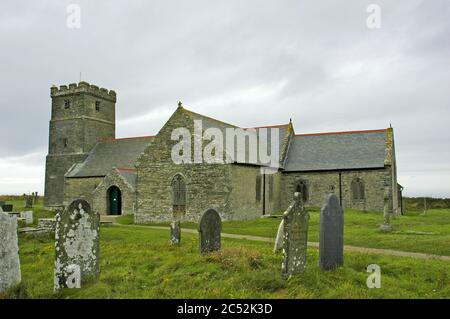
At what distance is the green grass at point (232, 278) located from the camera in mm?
8734

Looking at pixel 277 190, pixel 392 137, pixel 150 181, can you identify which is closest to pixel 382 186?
pixel 392 137

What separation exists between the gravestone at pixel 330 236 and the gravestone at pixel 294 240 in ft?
2.05

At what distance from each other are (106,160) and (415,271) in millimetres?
37478

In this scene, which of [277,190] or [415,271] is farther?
[277,190]

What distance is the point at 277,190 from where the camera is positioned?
35.7m

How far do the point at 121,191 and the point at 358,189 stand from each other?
62.9ft

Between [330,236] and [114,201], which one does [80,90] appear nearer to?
[114,201]

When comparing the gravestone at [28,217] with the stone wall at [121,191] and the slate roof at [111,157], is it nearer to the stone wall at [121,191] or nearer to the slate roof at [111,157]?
the stone wall at [121,191]

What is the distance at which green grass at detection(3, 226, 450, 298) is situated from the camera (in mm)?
8734

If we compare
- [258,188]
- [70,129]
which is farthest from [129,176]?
[70,129]

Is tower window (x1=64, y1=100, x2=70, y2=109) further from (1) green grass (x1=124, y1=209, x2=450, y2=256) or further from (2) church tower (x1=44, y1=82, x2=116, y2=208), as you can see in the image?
(1) green grass (x1=124, y1=209, x2=450, y2=256)

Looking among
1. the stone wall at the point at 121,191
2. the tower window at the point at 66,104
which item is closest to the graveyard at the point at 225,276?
Result: the stone wall at the point at 121,191

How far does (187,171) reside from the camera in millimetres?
28953
